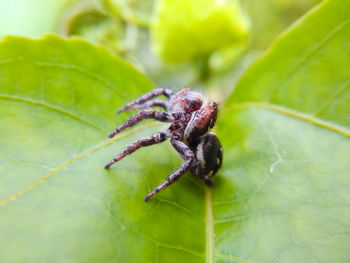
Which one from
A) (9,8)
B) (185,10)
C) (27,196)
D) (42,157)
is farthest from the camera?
(9,8)

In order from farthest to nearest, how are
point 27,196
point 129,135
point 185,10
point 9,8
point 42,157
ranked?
point 9,8 → point 185,10 → point 129,135 → point 42,157 → point 27,196

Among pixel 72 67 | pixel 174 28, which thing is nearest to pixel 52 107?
pixel 72 67

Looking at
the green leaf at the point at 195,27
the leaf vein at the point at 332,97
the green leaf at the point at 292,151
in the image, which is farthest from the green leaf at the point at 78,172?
the leaf vein at the point at 332,97

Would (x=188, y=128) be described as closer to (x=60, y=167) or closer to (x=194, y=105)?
(x=194, y=105)

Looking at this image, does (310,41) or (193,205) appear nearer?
(193,205)

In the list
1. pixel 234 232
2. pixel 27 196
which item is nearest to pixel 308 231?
pixel 234 232

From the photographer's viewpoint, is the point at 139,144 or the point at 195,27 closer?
the point at 139,144

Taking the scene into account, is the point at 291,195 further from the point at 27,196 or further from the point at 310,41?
the point at 27,196

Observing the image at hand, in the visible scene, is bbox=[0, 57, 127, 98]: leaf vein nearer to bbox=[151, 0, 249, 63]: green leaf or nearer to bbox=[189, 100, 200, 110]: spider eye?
bbox=[189, 100, 200, 110]: spider eye
